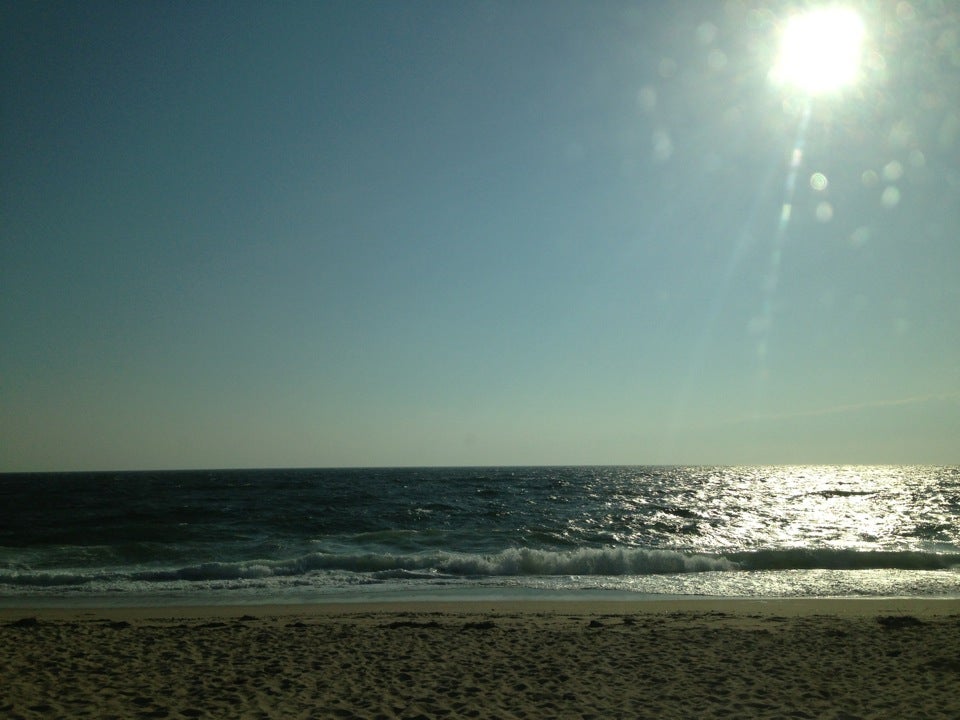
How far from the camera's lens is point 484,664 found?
27.9 feet

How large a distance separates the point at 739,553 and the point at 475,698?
16243 mm

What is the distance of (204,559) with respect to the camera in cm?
2008

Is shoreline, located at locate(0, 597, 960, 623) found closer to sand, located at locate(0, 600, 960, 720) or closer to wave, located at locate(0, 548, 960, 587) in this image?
sand, located at locate(0, 600, 960, 720)

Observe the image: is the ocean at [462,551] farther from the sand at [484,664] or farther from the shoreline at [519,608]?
the sand at [484,664]

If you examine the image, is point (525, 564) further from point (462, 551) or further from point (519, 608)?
point (519, 608)

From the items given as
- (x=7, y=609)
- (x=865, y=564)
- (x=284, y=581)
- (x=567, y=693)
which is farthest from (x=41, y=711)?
(x=865, y=564)

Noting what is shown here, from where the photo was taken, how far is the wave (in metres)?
17.4

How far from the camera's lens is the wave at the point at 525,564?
57.0 ft

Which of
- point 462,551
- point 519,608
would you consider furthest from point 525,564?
point 519,608

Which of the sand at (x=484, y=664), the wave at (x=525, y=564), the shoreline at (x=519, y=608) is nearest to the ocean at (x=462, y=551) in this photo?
the wave at (x=525, y=564)

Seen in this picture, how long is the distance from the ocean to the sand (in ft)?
10.2

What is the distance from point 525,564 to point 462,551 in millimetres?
3393

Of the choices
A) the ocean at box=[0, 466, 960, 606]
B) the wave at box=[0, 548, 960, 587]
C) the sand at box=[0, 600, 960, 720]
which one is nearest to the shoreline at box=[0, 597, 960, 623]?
the sand at box=[0, 600, 960, 720]

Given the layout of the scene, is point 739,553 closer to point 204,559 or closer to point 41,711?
point 204,559
